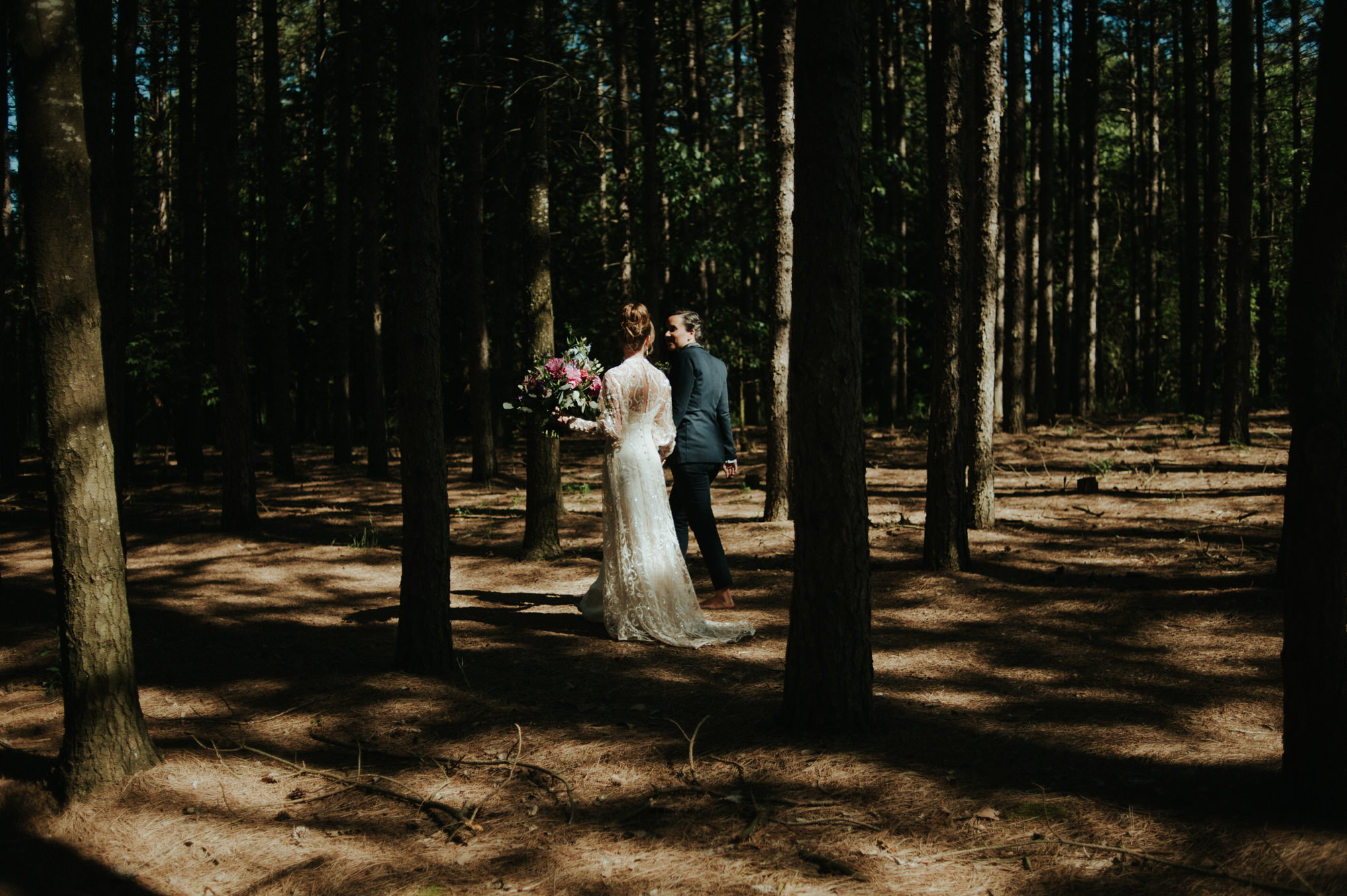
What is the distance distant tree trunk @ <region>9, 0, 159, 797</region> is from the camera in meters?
3.94

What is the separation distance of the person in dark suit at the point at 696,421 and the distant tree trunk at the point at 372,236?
8492mm

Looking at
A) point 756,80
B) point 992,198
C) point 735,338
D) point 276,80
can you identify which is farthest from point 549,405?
point 756,80

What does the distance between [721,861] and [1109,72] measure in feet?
102

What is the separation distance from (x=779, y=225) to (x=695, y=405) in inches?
172

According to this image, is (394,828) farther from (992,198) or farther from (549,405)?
(992,198)

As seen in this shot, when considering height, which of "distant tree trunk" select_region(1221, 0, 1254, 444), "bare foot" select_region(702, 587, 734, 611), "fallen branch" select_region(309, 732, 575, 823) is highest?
"distant tree trunk" select_region(1221, 0, 1254, 444)

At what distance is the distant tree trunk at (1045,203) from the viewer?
20047 mm

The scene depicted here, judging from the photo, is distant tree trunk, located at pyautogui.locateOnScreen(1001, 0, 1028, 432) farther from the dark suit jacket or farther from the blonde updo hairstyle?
the blonde updo hairstyle

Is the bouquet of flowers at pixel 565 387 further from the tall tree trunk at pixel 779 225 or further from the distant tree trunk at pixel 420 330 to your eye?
the tall tree trunk at pixel 779 225

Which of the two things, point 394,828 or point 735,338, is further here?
point 735,338

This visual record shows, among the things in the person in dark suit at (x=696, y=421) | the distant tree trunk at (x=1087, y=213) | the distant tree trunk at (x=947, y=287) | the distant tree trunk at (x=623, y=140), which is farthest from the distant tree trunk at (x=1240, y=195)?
the person in dark suit at (x=696, y=421)

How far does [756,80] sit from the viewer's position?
27.5 meters

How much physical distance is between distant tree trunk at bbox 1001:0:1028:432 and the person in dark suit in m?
12.6

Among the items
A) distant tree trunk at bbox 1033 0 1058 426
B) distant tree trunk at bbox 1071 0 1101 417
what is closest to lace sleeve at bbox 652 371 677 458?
distant tree trunk at bbox 1033 0 1058 426
